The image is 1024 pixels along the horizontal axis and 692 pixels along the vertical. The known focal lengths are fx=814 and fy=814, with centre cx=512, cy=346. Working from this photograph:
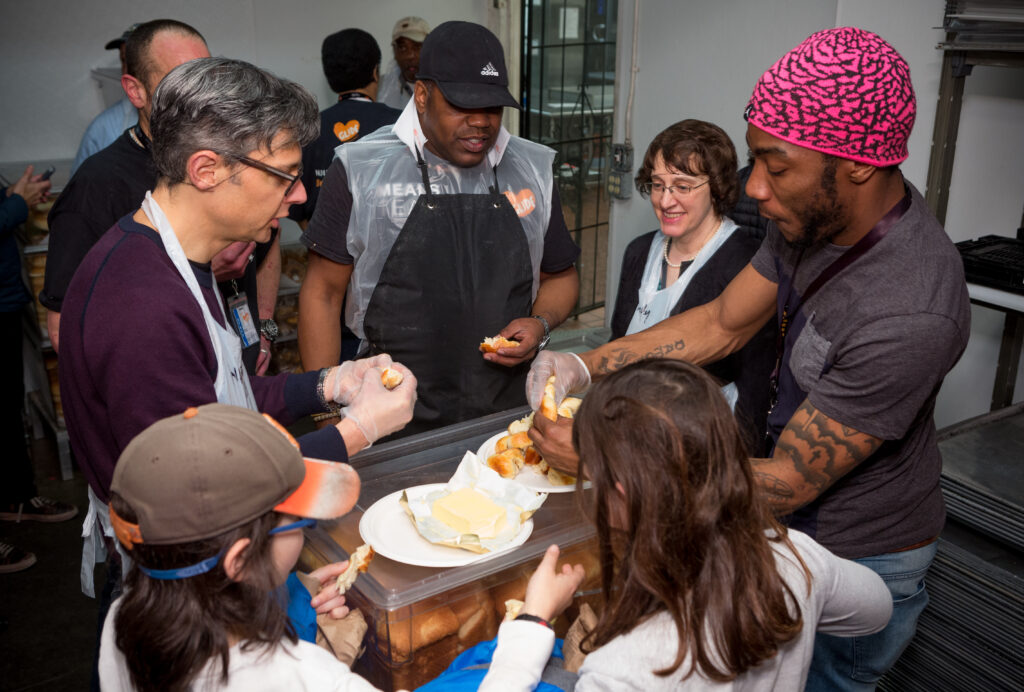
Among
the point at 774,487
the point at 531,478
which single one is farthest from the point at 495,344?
the point at 774,487

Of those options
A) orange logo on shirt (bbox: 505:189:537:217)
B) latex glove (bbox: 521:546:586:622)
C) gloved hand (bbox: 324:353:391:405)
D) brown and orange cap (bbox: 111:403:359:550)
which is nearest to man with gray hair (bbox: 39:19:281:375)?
gloved hand (bbox: 324:353:391:405)

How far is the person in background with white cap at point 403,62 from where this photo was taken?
4.92 m

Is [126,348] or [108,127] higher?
[108,127]

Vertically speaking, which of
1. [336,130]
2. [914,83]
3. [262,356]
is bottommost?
[262,356]

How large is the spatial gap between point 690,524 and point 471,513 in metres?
0.53

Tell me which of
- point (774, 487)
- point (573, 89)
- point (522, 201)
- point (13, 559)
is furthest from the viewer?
point (573, 89)

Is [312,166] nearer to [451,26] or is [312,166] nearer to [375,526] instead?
[451,26]

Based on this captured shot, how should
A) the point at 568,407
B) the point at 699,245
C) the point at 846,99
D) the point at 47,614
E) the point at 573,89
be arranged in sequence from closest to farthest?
the point at 846,99, the point at 568,407, the point at 699,245, the point at 47,614, the point at 573,89

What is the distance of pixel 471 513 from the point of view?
160cm

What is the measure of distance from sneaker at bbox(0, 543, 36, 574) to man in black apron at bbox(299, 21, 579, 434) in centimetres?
197

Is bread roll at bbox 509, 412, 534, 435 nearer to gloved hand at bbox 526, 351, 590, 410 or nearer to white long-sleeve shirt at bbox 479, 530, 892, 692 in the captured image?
gloved hand at bbox 526, 351, 590, 410

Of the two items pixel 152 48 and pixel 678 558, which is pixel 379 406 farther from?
pixel 152 48

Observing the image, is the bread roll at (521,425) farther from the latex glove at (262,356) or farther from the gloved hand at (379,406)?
the latex glove at (262,356)

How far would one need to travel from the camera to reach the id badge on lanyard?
2.40 m
